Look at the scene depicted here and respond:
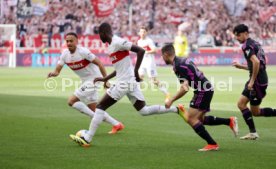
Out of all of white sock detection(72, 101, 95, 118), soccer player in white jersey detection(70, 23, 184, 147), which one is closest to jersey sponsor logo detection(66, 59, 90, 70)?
white sock detection(72, 101, 95, 118)

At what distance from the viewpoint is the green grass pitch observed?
10.9 metres

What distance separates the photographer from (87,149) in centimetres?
1259

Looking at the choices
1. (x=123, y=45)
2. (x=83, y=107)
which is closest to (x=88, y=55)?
(x=83, y=107)

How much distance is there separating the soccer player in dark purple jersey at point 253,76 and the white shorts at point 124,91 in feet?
6.35

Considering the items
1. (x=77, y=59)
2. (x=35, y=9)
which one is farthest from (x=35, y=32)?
(x=77, y=59)

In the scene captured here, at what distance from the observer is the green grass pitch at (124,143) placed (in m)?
10.9

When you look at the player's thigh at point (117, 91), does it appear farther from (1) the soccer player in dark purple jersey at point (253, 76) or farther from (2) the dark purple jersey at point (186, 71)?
(1) the soccer player in dark purple jersey at point (253, 76)

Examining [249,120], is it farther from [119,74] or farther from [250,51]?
[119,74]

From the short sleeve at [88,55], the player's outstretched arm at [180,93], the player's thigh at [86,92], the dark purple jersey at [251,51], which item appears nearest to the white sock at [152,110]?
the dark purple jersey at [251,51]

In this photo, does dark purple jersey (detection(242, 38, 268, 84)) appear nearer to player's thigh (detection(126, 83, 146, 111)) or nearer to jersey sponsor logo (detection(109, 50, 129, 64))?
player's thigh (detection(126, 83, 146, 111))

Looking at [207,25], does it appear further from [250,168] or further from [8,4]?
[250,168]

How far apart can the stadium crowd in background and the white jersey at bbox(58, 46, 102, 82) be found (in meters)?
33.6

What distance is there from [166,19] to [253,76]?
4110cm

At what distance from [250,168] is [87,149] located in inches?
131
